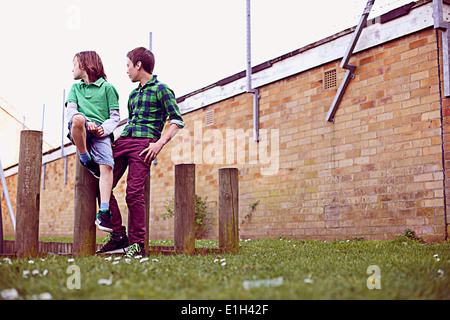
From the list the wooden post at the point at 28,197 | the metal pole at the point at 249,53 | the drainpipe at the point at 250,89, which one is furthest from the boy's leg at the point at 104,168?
the metal pole at the point at 249,53

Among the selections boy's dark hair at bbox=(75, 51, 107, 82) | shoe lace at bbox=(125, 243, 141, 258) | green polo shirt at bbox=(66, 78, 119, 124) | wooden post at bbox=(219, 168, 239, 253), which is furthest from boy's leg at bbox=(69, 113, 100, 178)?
wooden post at bbox=(219, 168, 239, 253)

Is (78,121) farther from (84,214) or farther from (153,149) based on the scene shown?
(84,214)

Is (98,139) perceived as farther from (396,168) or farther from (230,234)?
(396,168)

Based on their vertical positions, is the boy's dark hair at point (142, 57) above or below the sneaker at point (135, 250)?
above

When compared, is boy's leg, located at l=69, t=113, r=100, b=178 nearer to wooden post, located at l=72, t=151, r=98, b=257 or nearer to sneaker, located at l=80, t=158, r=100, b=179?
sneaker, located at l=80, t=158, r=100, b=179

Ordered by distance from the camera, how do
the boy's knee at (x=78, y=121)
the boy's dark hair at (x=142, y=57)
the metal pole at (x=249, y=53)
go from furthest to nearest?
the metal pole at (x=249, y=53) < the boy's dark hair at (x=142, y=57) < the boy's knee at (x=78, y=121)

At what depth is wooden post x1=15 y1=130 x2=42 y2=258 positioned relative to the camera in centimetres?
357

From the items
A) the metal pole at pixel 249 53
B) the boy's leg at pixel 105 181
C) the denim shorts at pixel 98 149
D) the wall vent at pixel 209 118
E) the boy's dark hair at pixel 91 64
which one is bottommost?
the boy's leg at pixel 105 181

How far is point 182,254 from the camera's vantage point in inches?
164

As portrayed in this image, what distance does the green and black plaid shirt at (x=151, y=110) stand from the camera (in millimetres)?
3984

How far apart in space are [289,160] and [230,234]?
4.19 metres

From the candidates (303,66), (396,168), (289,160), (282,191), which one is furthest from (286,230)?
(303,66)

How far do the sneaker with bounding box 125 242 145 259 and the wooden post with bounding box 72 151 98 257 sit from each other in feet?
1.21

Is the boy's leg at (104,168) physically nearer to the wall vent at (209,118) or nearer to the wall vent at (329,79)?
the wall vent at (329,79)
